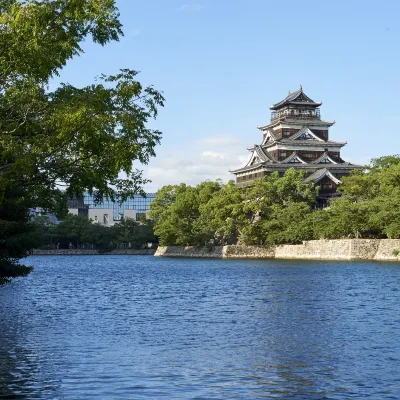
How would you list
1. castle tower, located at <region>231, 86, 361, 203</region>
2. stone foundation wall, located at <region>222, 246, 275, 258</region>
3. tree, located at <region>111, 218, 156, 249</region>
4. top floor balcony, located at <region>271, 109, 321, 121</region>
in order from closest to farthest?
stone foundation wall, located at <region>222, 246, 275, 258</region> → castle tower, located at <region>231, 86, 361, 203</region> → top floor balcony, located at <region>271, 109, 321, 121</region> → tree, located at <region>111, 218, 156, 249</region>

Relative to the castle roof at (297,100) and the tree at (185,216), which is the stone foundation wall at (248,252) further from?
the castle roof at (297,100)

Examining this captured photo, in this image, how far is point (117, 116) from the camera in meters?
12.5

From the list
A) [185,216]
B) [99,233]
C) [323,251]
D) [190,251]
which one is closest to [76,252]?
[99,233]

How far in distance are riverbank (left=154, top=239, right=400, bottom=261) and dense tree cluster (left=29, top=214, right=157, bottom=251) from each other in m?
21.5

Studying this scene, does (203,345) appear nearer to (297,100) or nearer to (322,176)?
(322,176)

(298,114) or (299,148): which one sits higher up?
(298,114)

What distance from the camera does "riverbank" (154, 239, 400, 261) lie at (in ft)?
191

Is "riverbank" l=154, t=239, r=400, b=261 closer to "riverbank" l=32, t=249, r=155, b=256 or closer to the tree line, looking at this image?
the tree line

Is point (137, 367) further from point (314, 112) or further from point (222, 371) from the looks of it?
point (314, 112)

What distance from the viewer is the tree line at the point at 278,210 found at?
59125mm

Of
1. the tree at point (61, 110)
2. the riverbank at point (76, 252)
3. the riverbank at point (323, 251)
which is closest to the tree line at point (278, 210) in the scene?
the riverbank at point (323, 251)

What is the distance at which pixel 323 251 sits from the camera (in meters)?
64.1

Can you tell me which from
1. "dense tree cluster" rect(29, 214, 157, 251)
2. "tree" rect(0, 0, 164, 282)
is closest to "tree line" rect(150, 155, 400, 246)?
"dense tree cluster" rect(29, 214, 157, 251)

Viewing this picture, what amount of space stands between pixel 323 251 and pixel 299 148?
79.7 feet
